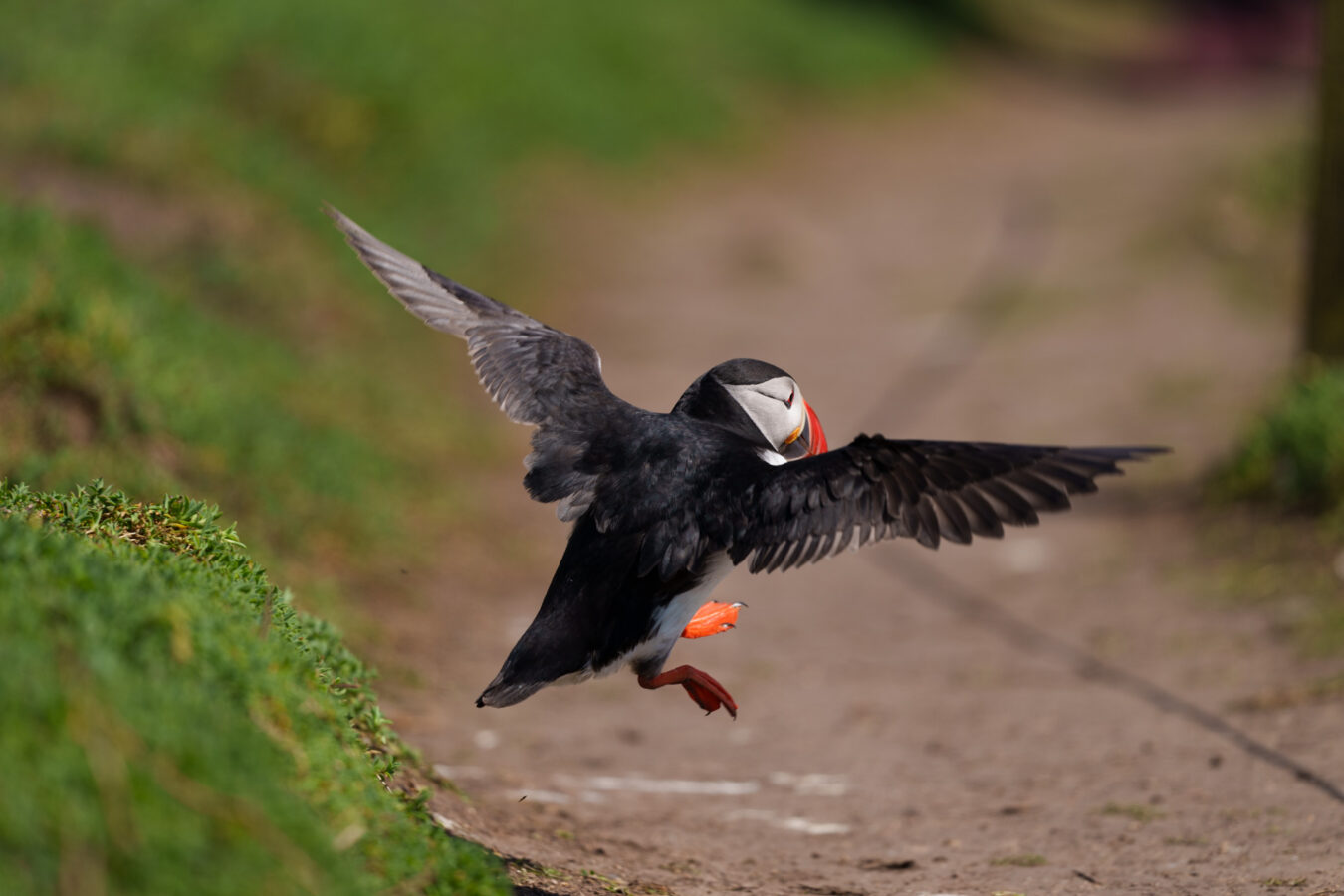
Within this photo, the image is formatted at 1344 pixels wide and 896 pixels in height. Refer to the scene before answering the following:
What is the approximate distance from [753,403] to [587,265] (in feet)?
28.5

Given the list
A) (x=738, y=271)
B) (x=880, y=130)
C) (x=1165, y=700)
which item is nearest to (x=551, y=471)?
(x=1165, y=700)

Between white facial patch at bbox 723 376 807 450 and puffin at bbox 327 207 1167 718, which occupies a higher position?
white facial patch at bbox 723 376 807 450

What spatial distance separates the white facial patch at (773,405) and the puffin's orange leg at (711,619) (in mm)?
536

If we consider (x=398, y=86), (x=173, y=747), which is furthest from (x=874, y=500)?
(x=398, y=86)

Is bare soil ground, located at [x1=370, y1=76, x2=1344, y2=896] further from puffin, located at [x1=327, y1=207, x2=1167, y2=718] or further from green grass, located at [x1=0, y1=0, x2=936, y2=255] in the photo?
green grass, located at [x1=0, y1=0, x2=936, y2=255]

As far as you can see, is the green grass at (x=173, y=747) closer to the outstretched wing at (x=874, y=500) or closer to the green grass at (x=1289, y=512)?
the outstretched wing at (x=874, y=500)

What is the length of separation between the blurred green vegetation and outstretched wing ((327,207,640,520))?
159 cm

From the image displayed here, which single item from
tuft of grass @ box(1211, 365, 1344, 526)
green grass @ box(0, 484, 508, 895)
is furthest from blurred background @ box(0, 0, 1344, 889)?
green grass @ box(0, 484, 508, 895)

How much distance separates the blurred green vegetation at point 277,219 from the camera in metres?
5.90

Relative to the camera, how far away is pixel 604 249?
13078 mm

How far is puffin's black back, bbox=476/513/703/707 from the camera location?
3617 mm

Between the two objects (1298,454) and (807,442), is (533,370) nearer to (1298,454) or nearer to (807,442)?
(807,442)

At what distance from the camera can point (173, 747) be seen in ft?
7.36

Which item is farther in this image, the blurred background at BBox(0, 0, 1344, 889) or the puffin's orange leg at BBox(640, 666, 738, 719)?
the blurred background at BBox(0, 0, 1344, 889)
